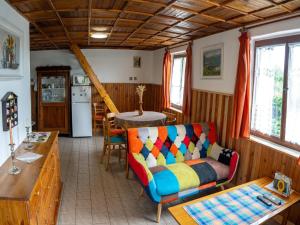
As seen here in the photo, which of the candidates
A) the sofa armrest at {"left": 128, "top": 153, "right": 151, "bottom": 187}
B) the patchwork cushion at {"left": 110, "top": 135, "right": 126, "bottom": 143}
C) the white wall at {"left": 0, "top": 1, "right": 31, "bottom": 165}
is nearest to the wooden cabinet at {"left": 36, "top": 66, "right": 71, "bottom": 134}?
the patchwork cushion at {"left": 110, "top": 135, "right": 126, "bottom": 143}

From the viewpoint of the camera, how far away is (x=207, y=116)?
394 cm

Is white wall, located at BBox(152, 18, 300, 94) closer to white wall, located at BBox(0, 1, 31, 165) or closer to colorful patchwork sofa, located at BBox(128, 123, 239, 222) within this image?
colorful patchwork sofa, located at BBox(128, 123, 239, 222)

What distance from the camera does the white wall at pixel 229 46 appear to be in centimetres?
255

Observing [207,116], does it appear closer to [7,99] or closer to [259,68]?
[259,68]

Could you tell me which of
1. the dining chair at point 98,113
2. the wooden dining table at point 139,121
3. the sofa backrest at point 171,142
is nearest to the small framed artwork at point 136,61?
the dining chair at point 98,113

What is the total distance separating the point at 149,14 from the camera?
2.69m

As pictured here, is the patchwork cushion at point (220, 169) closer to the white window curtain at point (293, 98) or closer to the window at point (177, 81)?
the white window curtain at point (293, 98)

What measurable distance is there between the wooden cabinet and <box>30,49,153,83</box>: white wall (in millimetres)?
457

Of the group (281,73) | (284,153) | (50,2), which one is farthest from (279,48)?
(50,2)

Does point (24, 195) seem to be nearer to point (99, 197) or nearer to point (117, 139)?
point (99, 197)

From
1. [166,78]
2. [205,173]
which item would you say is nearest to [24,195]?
[205,173]

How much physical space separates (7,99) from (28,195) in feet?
3.43

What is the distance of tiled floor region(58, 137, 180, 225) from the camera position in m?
2.59

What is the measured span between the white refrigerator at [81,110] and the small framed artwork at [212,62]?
10.3 ft
